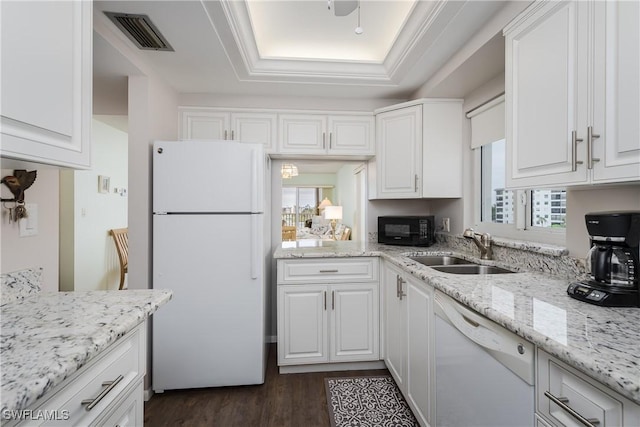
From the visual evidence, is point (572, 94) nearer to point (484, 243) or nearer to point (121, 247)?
point (484, 243)

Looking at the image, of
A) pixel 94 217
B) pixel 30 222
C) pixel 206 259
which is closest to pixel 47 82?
pixel 30 222

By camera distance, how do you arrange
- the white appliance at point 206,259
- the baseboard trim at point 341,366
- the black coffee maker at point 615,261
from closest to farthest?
the black coffee maker at point 615,261
the white appliance at point 206,259
the baseboard trim at point 341,366

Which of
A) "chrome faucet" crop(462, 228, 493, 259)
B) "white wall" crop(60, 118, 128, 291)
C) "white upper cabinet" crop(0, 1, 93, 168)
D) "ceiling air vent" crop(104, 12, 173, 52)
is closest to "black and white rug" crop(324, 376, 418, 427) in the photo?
"chrome faucet" crop(462, 228, 493, 259)

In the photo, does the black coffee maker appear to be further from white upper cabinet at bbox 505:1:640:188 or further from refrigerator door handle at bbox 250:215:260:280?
refrigerator door handle at bbox 250:215:260:280

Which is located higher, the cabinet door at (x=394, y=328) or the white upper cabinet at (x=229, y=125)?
the white upper cabinet at (x=229, y=125)

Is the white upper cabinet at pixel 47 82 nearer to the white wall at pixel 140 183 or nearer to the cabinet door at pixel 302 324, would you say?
the white wall at pixel 140 183

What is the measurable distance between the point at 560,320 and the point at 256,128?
242 centimetres

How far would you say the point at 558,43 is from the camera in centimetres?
114

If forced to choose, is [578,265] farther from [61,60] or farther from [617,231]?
[61,60]

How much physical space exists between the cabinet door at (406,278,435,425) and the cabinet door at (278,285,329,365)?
71 centimetres

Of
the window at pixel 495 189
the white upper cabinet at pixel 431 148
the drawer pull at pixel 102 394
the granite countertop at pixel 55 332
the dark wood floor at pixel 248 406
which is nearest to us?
the granite countertop at pixel 55 332

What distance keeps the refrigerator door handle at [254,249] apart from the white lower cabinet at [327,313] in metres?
0.25

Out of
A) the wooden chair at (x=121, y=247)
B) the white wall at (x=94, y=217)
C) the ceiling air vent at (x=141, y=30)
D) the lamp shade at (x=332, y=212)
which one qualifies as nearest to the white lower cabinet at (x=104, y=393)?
the ceiling air vent at (x=141, y=30)

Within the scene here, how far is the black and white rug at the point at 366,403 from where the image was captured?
175cm
